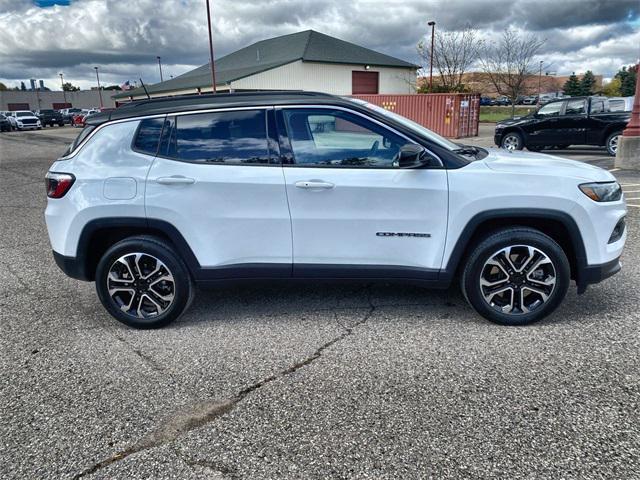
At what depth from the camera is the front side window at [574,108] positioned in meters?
13.8

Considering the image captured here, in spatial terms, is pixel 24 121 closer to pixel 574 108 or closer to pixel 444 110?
pixel 444 110

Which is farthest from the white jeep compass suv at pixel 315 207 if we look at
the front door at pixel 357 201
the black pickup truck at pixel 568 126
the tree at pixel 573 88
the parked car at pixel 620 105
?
the tree at pixel 573 88

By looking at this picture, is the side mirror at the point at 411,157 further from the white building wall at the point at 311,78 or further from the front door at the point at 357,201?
the white building wall at the point at 311,78

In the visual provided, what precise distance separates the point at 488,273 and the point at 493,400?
1.13 m

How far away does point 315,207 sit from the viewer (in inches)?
138

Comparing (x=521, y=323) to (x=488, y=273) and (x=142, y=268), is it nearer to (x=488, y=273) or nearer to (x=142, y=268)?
(x=488, y=273)

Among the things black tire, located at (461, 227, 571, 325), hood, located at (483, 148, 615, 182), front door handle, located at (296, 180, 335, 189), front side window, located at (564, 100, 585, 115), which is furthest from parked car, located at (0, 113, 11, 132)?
black tire, located at (461, 227, 571, 325)

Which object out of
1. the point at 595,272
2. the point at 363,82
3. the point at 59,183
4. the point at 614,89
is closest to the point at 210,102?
the point at 59,183

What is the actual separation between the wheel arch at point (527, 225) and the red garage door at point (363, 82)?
106ft

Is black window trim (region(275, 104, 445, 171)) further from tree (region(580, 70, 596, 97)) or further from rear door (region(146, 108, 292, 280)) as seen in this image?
tree (region(580, 70, 596, 97))

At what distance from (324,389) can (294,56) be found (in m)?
32.7

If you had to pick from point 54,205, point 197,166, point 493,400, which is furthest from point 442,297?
point 54,205

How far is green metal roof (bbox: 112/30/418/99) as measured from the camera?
3244 cm

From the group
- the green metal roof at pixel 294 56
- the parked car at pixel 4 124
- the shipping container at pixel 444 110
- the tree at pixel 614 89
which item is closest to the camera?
the shipping container at pixel 444 110
